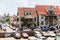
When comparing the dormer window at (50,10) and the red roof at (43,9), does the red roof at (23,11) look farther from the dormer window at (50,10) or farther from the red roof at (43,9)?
the dormer window at (50,10)

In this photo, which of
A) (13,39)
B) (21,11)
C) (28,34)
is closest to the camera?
(13,39)

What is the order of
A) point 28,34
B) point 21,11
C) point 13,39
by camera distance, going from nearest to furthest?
point 13,39 < point 28,34 < point 21,11

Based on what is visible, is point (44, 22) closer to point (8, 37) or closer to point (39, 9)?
point (39, 9)

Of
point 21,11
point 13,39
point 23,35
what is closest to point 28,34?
point 23,35

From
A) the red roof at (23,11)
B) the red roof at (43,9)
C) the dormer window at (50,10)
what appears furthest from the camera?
the dormer window at (50,10)

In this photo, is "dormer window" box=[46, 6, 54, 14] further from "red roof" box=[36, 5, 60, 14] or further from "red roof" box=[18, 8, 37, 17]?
"red roof" box=[18, 8, 37, 17]

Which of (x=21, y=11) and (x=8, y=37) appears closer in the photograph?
(x=8, y=37)

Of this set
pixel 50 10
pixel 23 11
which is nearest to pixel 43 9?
pixel 50 10

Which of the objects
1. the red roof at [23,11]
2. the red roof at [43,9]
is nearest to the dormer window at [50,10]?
the red roof at [43,9]

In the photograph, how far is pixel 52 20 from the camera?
6831 cm

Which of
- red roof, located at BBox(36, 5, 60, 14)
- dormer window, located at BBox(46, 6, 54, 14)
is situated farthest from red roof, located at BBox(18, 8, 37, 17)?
dormer window, located at BBox(46, 6, 54, 14)

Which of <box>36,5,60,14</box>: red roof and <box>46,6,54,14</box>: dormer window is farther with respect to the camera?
<box>46,6,54,14</box>: dormer window

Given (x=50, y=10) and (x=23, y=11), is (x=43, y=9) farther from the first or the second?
(x=23, y=11)

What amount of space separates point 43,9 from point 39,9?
1.26m
